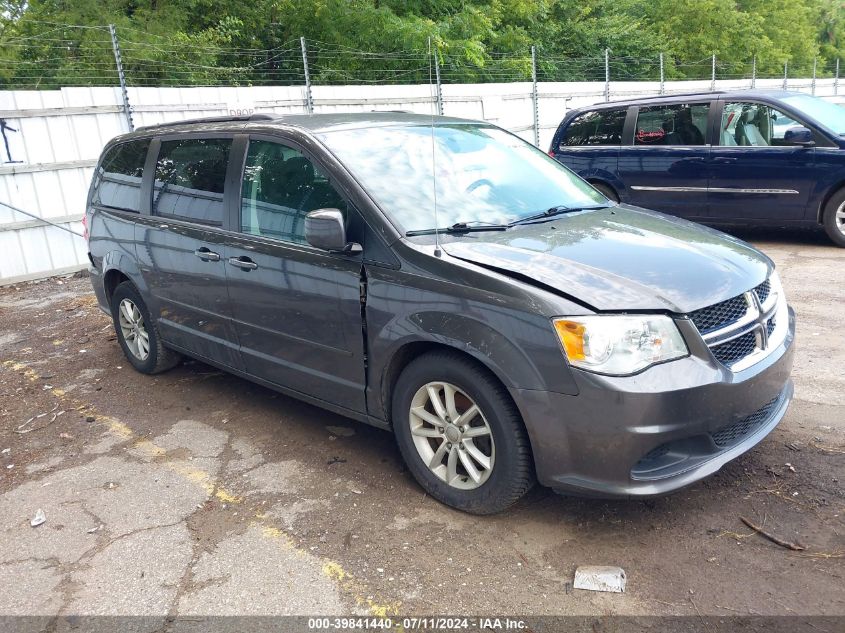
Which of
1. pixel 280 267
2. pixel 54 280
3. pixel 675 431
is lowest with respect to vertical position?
pixel 54 280

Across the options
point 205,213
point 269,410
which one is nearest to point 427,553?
point 269,410

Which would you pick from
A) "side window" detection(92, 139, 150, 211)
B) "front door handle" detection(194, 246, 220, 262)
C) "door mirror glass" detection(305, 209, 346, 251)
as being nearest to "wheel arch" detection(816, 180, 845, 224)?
"door mirror glass" detection(305, 209, 346, 251)

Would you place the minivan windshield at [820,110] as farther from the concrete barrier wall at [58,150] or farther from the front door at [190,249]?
the concrete barrier wall at [58,150]

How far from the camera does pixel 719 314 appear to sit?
3195mm

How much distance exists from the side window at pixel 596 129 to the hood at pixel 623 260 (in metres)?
5.73

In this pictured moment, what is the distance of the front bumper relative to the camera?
2930mm

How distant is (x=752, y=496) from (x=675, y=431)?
79 cm

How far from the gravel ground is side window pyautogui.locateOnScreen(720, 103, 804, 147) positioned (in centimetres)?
412

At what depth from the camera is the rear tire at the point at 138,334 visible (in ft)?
18.0

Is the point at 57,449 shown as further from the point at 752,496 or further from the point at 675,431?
the point at 752,496

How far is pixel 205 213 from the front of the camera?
15.3ft

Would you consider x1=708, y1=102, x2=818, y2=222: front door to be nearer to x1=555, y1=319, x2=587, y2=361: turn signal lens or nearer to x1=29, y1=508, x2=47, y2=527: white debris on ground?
x1=555, y1=319, x2=587, y2=361: turn signal lens

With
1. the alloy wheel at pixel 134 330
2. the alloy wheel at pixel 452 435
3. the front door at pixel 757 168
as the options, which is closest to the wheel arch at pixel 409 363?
the alloy wheel at pixel 452 435

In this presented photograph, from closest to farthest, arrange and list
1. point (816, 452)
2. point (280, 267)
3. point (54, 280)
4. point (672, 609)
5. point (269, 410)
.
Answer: point (672, 609) < point (816, 452) < point (280, 267) < point (269, 410) < point (54, 280)
